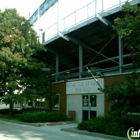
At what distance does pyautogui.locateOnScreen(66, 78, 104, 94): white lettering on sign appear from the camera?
68.8ft

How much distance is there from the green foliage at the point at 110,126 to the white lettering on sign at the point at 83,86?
5.59m

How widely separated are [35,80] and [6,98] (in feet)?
10.7

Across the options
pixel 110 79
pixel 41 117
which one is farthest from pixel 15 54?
pixel 110 79

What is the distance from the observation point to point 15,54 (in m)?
25.5

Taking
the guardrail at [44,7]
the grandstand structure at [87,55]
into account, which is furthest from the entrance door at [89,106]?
the guardrail at [44,7]

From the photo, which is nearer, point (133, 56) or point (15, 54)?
point (133, 56)

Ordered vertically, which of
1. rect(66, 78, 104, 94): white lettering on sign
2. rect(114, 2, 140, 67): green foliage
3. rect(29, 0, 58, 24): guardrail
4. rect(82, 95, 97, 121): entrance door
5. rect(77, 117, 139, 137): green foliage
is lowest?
rect(77, 117, 139, 137): green foliage

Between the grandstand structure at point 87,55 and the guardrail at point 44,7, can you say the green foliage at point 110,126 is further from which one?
the guardrail at point 44,7

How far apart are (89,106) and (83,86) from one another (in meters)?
1.74

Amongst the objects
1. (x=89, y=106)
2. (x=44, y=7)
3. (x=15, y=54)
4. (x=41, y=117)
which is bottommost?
(x=41, y=117)

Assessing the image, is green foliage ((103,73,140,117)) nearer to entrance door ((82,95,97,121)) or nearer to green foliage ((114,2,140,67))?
green foliage ((114,2,140,67))

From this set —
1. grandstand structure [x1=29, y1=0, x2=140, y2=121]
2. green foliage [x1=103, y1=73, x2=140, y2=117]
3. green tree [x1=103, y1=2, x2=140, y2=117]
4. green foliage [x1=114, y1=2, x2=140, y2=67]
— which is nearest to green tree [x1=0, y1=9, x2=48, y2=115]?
grandstand structure [x1=29, y1=0, x2=140, y2=121]

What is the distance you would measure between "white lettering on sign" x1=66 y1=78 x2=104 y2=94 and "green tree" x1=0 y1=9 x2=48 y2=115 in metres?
3.96

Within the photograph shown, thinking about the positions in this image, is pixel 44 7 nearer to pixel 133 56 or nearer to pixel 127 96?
pixel 133 56
